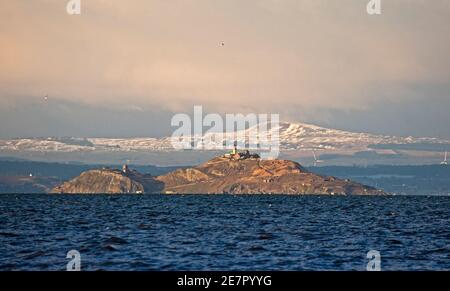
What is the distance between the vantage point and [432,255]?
76812 mm

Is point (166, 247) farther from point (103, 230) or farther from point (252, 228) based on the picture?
point (252, 228)

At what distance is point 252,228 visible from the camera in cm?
11425

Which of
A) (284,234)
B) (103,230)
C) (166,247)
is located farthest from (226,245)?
(103,230)

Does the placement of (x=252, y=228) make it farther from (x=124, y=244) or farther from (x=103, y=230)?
(x=124, y=244)

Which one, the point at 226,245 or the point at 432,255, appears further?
the point at 226,245

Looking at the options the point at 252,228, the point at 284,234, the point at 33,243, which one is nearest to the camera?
the point at 33,243

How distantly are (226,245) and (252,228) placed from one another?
30.1 meters

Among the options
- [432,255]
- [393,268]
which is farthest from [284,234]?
[393,268]
